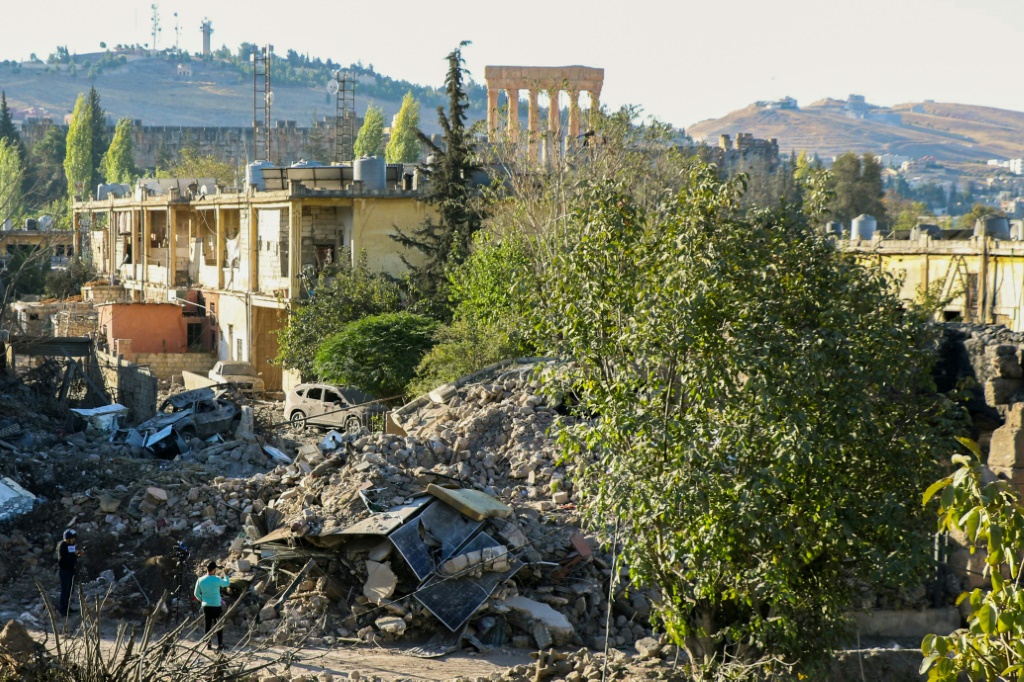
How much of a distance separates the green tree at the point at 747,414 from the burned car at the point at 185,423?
12535 mm

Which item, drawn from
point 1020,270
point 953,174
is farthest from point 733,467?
point 953,174

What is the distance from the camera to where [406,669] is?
11.0 metres

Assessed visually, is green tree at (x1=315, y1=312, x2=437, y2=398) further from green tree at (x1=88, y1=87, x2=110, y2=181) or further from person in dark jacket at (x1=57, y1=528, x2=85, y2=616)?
green tree at (x1=88, y1=87, x2=110, y2=181)

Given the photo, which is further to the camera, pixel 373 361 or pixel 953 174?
pixel 953 174

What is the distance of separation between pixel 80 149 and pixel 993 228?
2657 inches

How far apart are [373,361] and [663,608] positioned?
14.4 metres

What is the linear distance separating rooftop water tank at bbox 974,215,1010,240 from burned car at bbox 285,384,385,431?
1670 centimetres

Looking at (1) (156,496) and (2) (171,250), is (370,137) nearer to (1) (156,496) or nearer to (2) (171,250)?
(2) (171,250)

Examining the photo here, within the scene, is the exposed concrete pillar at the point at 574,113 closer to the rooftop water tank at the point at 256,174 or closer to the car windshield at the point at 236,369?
the rooftop water tank at the point at 256,174

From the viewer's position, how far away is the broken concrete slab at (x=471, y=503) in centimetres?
1282

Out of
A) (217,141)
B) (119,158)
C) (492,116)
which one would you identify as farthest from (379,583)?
(217,141)

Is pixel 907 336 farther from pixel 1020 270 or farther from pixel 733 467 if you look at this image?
pixel 1020 270

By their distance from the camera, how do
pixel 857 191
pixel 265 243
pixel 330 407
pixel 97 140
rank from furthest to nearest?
pixel 97 140
pixel 857 191
pixel 265 243
pixel 330 407

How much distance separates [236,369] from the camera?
28.9m
